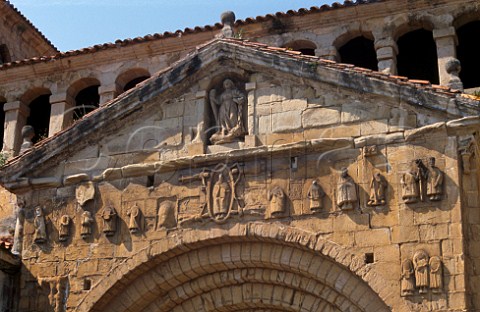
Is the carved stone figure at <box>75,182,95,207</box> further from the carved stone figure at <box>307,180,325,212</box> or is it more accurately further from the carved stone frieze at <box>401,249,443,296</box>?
the carved stone frieze at <box>401,249,443,296</box>

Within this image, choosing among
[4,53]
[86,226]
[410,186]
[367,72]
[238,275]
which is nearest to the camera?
[410,186]

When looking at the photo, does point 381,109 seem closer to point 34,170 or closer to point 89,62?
point 34,170

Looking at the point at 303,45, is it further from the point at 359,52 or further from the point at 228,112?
the point at 228,112

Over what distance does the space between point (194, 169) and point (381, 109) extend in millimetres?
3005

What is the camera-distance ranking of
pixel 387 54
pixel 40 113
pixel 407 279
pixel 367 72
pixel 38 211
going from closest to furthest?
pixel 407 279 → pixel 367 72 → pixel 38 211 → pixel 387 54 → pixel 40 113

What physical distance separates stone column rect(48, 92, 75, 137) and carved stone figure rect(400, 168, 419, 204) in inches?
345

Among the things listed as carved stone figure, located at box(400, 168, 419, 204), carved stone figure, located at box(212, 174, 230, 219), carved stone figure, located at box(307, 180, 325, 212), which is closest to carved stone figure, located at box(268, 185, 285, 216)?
carved stone figure, located at box(307, 180, 325, 212)

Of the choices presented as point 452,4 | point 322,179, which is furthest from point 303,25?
point 322,179

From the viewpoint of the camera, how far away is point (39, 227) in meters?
15.1

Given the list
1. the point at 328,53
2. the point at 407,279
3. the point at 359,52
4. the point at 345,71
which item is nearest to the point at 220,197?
the point at 345,71

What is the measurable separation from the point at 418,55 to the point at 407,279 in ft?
23.3

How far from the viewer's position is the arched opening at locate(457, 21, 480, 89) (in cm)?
1797

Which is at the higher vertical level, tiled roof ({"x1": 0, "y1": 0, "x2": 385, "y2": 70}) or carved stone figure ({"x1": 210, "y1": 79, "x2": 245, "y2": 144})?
tiled roof ({"x1": 0, "y1": 0, "x2": 385, "y2": 70})

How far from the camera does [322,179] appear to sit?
13.5 meters
